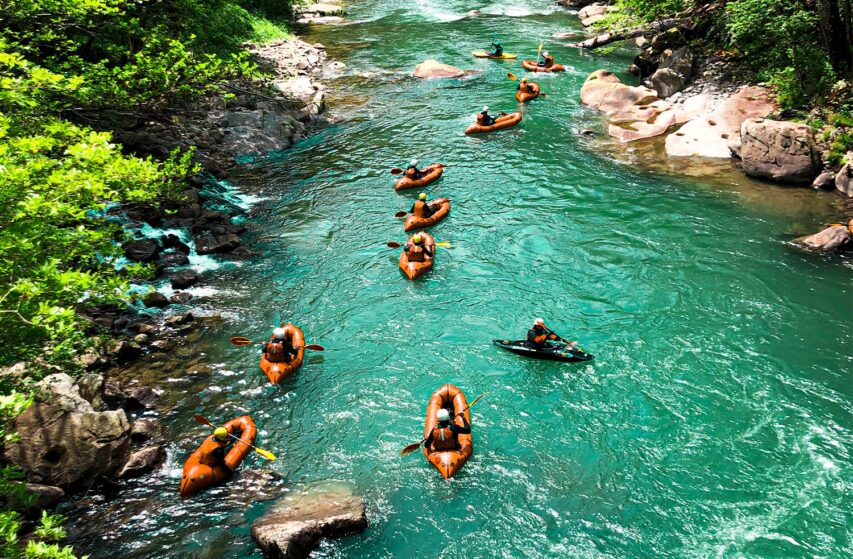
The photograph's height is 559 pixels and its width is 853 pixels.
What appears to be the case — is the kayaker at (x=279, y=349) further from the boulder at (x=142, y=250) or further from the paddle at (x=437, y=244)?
the boulder at (x=142, y=250)

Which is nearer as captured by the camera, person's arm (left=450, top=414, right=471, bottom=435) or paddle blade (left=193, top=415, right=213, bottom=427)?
person's arm (left=450, top=414, right=471, bottom=435)

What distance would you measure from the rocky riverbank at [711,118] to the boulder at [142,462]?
46.0 ft

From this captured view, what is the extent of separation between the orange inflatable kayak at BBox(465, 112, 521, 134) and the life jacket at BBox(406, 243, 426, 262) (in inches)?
340

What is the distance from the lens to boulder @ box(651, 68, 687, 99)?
2039 cm

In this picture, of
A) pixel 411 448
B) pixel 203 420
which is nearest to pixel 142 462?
pixel 203 420

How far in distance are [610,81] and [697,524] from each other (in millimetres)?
18823

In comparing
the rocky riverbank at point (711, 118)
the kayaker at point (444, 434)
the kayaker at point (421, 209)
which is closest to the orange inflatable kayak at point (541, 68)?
the rocky riverbank at point (711, 118)

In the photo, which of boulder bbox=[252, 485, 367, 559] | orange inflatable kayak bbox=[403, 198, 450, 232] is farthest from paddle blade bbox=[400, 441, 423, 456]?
orange inflatable kayak bbox=[403, 198, 450, 232]

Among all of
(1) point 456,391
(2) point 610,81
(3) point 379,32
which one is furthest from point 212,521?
(3) point 379,32

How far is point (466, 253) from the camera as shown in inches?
560

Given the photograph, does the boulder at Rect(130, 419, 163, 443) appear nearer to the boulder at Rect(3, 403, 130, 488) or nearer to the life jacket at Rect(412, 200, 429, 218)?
the boulder at Rect(3, 403, 130, 488)

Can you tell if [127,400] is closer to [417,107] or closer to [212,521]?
[212,521]

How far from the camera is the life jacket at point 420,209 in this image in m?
15.2

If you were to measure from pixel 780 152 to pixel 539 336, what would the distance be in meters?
9.88
